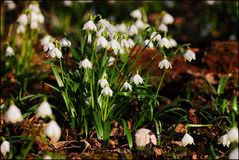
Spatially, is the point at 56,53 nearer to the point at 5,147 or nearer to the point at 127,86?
the point at 127,86

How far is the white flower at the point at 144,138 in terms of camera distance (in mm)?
3854

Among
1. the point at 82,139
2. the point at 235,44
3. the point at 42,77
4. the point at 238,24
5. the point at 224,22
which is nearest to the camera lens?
the point at 82,139

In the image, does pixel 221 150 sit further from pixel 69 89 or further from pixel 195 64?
pixel 195 64

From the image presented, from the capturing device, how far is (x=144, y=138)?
3.87m

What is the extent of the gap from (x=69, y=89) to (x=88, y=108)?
0.25m

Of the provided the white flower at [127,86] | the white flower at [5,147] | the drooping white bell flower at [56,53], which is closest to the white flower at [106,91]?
the white flower at [127,86]

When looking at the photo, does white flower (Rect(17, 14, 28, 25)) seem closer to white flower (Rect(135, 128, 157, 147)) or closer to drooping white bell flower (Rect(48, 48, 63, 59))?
drooping white bell flower (Rect(48, 48, 63, 59))

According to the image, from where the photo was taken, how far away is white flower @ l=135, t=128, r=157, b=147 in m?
3.85

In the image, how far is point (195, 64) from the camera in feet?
19.9

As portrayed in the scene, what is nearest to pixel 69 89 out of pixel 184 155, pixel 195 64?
pixel 184 155

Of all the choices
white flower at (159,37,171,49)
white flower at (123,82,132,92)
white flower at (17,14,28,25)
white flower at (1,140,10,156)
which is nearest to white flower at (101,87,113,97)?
white flower at (123,82,132,92)

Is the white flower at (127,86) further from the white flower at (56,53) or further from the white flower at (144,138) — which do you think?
the white flower at (56,53)

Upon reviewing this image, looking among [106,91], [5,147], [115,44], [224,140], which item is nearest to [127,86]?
[106,91]

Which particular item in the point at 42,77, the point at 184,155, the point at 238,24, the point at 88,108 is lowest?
the point at 184,155
